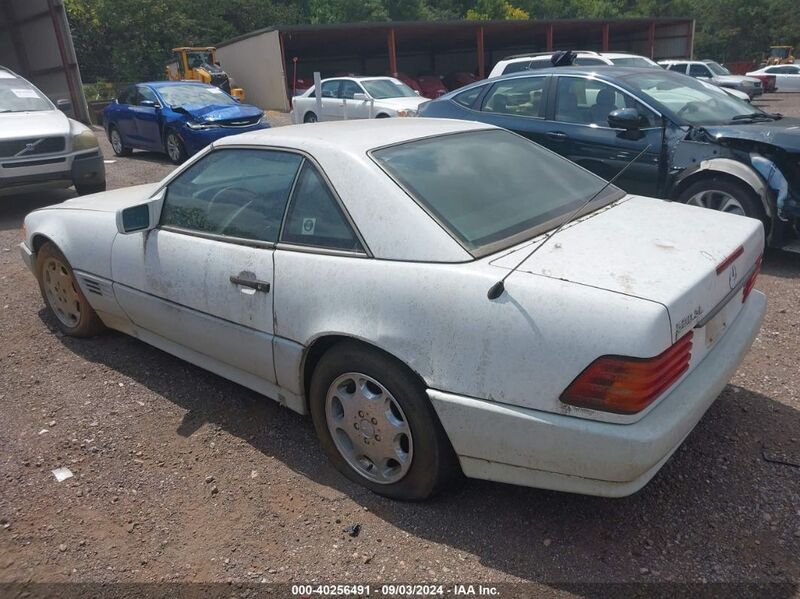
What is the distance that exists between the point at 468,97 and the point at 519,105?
2.49 feet

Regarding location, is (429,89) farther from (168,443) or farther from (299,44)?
(168,443)

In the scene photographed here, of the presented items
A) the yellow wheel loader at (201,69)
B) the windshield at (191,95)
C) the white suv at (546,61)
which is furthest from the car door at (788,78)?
the windshield at (191,95)

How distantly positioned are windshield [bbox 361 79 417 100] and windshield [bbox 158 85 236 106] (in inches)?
141

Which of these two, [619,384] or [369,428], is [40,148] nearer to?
[369,428]

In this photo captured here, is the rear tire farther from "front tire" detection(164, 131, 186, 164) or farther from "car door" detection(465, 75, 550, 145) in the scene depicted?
"car door" detection(465, 75, 550, 145)

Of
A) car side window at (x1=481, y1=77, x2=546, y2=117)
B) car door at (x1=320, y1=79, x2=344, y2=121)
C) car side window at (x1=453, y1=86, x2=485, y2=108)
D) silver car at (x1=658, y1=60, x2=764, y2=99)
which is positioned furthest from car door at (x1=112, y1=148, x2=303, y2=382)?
silver car at (x1=658, y1=60, x2=764, y2=99)

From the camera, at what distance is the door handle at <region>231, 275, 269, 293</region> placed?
2.85 meters

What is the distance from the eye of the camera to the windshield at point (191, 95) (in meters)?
11.4

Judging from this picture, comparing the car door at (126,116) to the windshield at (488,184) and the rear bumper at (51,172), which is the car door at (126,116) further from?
the windshield at (488,184)

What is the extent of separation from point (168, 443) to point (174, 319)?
0.64m

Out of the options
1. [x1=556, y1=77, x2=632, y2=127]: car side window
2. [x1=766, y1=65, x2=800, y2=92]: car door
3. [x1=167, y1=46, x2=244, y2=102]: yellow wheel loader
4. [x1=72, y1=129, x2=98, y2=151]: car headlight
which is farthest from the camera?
[x1=766, y1=65, x2=800, y2=92]: car door

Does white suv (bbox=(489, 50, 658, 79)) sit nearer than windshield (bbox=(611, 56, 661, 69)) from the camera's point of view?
Yes

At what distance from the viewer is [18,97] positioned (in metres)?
8.67

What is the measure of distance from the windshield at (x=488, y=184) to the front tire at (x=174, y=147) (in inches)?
348
